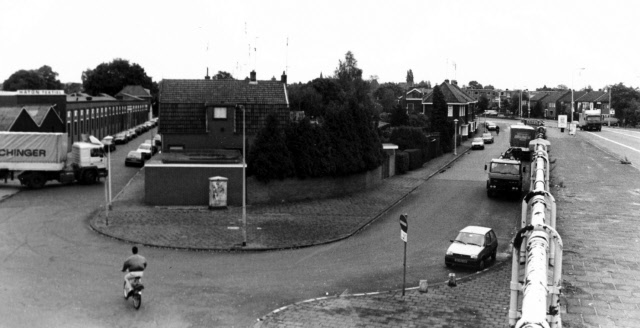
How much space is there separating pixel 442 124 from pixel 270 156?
118 feet

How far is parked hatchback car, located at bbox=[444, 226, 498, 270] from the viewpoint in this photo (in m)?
23.5

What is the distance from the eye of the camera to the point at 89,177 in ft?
140

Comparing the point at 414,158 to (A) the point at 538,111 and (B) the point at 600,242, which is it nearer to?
(B) the point at 600,242

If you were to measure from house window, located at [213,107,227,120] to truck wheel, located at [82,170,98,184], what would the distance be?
28.7 ft

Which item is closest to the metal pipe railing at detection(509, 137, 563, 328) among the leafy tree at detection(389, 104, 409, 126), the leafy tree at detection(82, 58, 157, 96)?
the leafy tree at detection(389, 104, 409, 126)

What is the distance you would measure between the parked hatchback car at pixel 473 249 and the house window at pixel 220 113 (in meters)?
23.9

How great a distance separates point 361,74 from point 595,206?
81.4 m

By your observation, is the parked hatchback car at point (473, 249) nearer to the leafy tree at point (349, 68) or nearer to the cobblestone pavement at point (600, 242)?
the cobblestone pavement at point (600, 242)

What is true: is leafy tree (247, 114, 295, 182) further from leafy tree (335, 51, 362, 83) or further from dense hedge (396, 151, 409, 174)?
leafy tree (335, 51, 362, 83)

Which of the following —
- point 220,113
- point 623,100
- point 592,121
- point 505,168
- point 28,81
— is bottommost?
point 505,168

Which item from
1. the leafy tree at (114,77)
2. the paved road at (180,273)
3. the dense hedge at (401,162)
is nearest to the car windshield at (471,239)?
the paved road at (180,273)

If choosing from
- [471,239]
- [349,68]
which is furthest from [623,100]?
[471,239]

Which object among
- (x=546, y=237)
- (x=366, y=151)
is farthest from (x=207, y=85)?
(x=546, y=237)

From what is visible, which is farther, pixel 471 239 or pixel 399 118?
pixel 399 118
